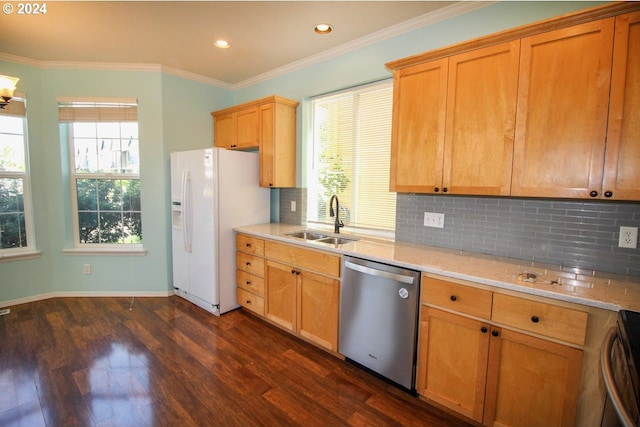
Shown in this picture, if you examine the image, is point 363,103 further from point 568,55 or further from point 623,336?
point 623,336

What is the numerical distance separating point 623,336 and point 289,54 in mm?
3202

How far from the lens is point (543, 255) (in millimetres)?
1955

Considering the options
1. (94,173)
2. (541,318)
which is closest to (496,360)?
(541,318)

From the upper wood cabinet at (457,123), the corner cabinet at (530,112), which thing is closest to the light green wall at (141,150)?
the upper wood cabinet at (457,123)

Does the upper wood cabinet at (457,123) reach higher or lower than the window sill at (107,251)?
higher

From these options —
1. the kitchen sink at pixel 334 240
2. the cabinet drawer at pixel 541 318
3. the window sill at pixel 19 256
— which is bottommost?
the window sill at pixel 19 256

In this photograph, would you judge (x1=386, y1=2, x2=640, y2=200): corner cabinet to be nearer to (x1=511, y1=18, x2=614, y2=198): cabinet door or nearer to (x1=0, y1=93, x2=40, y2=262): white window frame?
(x1=511, y1=18, x2=614, y2=198): cabinet door

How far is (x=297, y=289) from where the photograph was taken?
8.58 ft

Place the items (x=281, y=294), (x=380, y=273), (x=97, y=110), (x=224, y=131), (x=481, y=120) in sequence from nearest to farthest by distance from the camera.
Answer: (x=481, y=120) → (x=380, y=273) → (x=281, y=294) → (x=97, y=110) → (x=224, y=131)

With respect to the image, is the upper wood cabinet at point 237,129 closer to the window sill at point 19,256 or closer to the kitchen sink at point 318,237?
the kitchen sink at point 318,237

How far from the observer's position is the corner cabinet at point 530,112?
4.85ft

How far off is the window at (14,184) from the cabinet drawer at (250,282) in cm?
244

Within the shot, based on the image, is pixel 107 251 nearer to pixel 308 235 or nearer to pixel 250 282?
pixel 250 282

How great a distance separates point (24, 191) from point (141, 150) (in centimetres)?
128
